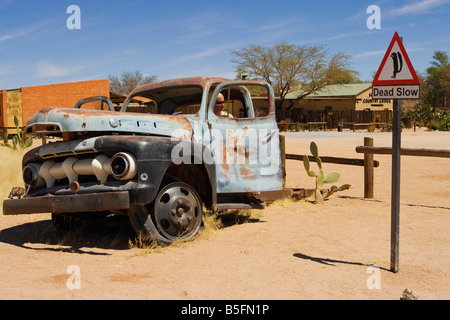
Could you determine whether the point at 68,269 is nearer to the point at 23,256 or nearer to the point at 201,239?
the point at 23,256

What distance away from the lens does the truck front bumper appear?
498 cm

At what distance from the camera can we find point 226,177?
6250 millimetres

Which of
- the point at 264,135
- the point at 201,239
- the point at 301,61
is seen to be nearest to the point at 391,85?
the point at 264,135

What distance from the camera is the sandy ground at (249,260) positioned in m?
4.13

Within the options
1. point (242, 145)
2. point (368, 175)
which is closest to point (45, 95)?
point (368, 175)

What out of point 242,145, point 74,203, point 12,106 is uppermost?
point 12,106

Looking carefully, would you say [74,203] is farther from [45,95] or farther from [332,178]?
[45,95]

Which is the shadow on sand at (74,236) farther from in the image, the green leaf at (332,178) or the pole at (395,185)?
the green leaf at (332,178)

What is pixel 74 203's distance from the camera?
16.8ft

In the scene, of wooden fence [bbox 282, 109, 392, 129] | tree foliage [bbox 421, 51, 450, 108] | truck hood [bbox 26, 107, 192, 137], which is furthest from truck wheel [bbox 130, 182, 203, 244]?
tree foliage [bbox 421, 51, 450, 108]

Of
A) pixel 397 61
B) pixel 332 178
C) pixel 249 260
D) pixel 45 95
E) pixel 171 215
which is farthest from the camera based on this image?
pixel 45 95

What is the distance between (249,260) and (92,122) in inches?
84.9

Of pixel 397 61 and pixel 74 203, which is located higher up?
pixel 397 61

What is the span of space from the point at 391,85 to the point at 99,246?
3579 mm
